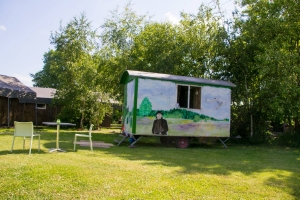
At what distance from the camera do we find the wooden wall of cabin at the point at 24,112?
20766 mm

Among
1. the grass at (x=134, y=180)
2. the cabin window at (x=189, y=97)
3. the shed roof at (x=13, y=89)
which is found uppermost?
the shed roof at (x=13, y=89)

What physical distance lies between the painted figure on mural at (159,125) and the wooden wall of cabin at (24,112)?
13.7 metres

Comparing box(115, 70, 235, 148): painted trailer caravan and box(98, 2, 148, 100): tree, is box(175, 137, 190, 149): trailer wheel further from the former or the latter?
box(98, 2, 148, 100): tree

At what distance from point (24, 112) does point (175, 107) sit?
1557cm

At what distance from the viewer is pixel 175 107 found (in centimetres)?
1187

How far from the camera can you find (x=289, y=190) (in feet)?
19.3

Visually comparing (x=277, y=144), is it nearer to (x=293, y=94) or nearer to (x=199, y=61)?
(x=293, y=94)

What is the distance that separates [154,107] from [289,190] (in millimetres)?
6396

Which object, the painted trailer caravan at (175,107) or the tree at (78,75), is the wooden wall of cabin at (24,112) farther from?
the painted trailer caravan at (175,107)

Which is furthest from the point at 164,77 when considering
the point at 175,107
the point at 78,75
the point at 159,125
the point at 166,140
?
the point at 78,75

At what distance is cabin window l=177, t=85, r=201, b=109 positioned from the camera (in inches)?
487

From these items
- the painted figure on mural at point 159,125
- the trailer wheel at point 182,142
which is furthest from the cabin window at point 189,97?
the trailer wheel at point 182,142

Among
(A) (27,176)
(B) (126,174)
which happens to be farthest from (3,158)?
(B) (126,174)

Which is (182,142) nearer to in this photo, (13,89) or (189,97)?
(189,97)
